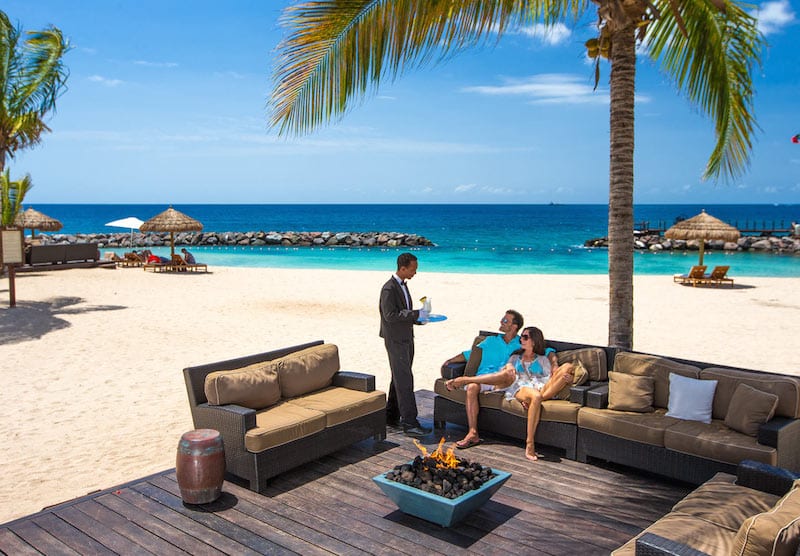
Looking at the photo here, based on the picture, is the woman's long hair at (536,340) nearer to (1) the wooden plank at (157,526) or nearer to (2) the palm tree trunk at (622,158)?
(2) the palm tree trunk at (622,158)

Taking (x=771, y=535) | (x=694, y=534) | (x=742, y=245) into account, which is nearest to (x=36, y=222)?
(x=694, y=534)

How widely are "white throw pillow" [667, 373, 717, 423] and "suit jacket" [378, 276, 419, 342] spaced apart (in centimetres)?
231

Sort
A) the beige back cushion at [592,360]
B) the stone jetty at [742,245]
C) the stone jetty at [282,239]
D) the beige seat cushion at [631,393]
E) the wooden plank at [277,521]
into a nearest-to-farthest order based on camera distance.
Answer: the wooden plank at [277,521]
the beige seat cushion at [631,393]
the beige back cushion at [592,360]
the stone jetty at [742,245]
the stone jetty at [282,239]

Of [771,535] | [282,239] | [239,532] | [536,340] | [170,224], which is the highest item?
[170,224]

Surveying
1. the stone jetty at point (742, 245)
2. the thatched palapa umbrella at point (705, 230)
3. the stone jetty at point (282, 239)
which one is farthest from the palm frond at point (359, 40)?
the stone jetty at point (282, 239)

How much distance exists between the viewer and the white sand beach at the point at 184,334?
601cm

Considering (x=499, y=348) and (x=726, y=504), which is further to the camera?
(x=499, y=348)

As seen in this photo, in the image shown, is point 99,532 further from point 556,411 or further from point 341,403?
point 556,411

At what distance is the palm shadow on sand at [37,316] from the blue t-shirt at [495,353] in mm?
8673

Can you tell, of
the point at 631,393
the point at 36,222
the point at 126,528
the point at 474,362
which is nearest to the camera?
the point at 126,528

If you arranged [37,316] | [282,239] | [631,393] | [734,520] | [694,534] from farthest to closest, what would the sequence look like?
[282,239]
[37,316]
[631,393]
[734,520]
[694,534]

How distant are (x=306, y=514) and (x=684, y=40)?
6.45 m

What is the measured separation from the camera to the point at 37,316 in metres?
13.3

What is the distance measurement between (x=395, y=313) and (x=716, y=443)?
9.28 feet
